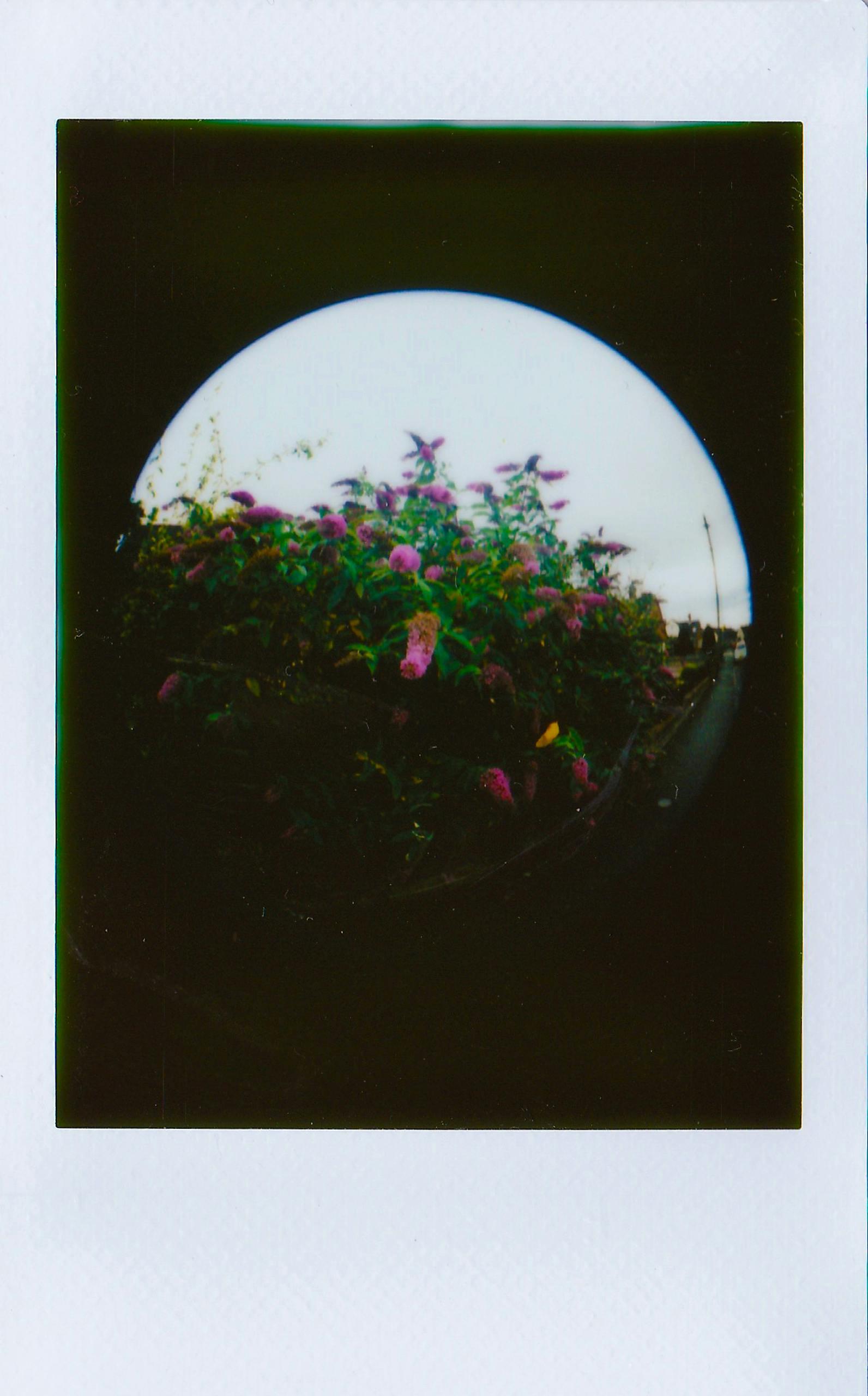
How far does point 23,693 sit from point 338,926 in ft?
1.96

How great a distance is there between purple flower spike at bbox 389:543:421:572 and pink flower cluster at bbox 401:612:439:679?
0.07 m

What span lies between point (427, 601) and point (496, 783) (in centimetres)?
29

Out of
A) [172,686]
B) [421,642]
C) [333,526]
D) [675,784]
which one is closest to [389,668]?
[421,642]

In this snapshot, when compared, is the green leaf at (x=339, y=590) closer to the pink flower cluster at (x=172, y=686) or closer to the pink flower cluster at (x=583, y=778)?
the pink flower cluster at (x=172, y=686)

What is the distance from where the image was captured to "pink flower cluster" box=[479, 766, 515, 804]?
4.05 ft

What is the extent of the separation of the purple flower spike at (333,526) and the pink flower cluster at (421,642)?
0.54 feet

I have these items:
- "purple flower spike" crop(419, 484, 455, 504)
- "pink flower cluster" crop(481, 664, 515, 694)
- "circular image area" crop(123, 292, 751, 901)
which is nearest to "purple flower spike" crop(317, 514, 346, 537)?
"circular image area" crop(123, 292, 751, 901)

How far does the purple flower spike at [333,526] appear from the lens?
1.21m

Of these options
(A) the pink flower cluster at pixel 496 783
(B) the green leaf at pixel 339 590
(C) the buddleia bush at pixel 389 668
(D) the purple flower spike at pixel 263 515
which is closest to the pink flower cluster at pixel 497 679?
(C) the buddleia bush at pixel 389 668

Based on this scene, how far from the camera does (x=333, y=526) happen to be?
1.21 meters

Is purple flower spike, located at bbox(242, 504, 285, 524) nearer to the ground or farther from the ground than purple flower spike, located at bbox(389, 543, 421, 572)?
farther from the ground

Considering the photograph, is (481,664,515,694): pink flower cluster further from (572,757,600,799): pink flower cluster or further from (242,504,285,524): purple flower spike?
(242,504,285,524): purple flower spike

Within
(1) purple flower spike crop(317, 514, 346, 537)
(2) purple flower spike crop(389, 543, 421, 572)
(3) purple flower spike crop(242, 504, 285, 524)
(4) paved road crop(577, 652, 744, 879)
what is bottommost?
(4) paved road crop(577, 652, 744, 879)

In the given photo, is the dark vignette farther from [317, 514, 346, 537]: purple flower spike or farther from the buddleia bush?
[317, 514, 346, 537]: purple flower spike
